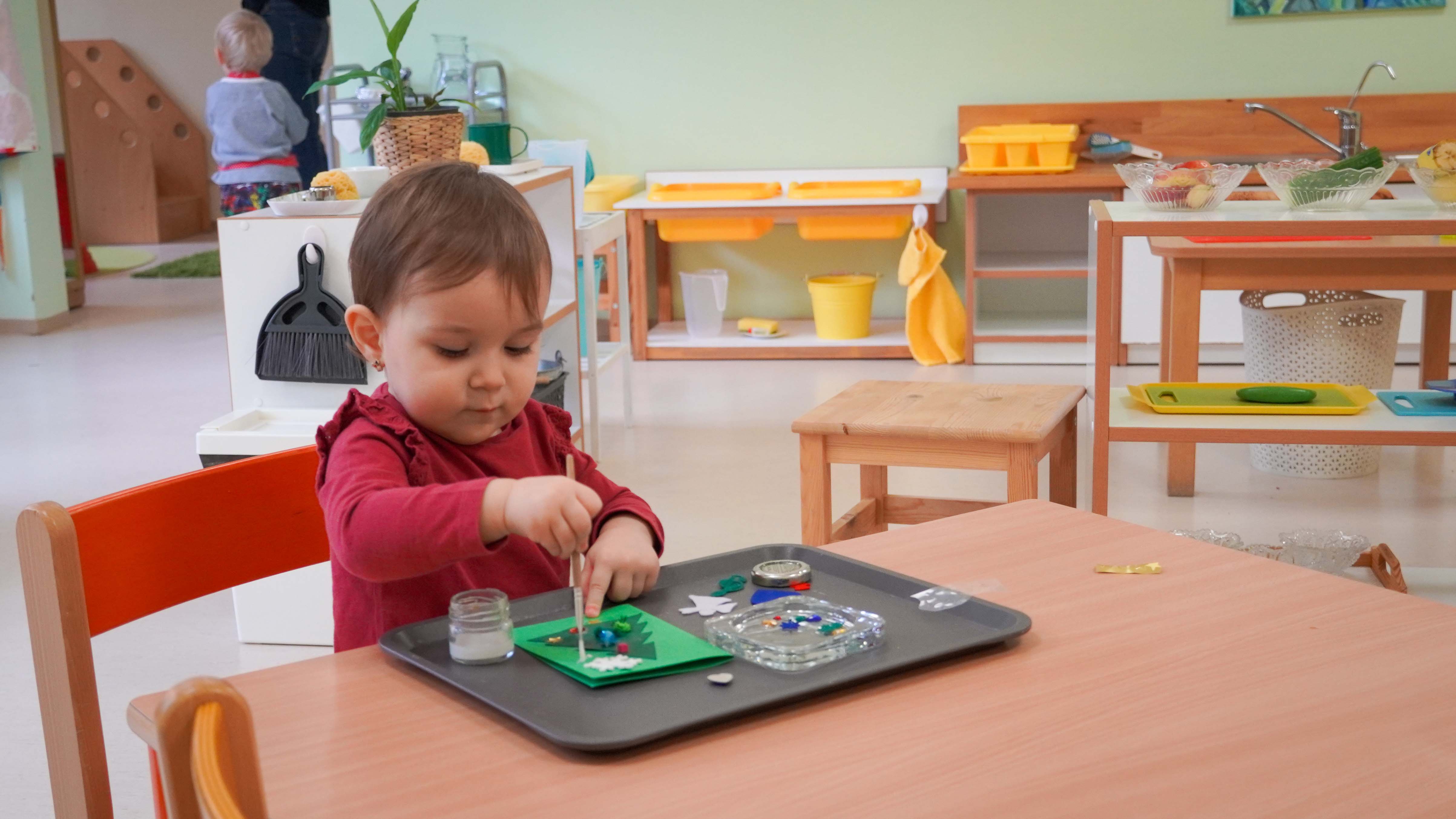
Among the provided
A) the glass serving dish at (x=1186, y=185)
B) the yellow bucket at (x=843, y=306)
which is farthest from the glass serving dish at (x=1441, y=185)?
the yellow bucket at (x=843, y=306)

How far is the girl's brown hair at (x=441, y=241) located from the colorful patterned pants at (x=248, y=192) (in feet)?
15.8

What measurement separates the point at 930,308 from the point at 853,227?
40cm

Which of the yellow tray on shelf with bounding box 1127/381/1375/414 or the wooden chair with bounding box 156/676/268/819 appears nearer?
the wooden chair with bounding box 156/676/268/819

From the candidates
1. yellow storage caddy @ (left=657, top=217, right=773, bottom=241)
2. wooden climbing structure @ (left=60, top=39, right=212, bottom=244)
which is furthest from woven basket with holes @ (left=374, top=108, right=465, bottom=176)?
wooden climbing structure @ (left=60, top=39, right=212, bottom=244)

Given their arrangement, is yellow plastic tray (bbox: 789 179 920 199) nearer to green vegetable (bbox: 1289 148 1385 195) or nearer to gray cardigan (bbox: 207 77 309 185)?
gray cardigan (bbox: 207 77 309 185)

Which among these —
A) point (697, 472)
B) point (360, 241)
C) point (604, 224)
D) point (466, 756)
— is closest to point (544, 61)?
point (604, 224)

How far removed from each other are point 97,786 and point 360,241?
0.44m

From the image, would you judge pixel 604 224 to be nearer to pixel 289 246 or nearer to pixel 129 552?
pixel 289 246

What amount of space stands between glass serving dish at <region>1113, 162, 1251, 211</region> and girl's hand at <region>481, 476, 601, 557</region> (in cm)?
181

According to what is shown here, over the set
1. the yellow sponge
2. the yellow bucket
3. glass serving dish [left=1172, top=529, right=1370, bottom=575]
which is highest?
the yellow bucket

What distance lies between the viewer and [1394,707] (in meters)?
0.76

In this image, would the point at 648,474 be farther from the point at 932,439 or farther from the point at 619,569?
the point at 619,569

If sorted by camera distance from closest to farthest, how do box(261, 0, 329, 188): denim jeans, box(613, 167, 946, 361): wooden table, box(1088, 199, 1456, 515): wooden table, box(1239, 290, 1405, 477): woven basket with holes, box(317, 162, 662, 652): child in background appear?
box(317, 162, 662, 652): child in background, box(1088, 199, 1456, 515): wooden table, box(1239, 290, 1405, 477): woven basket with holes, box(613, 167, 946, 361): wooden table, box(261, 0, 329, 188): denim jeans

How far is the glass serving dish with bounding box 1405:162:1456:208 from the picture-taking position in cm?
235
